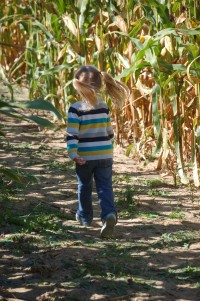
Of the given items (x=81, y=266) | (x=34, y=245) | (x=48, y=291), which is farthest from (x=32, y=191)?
(x=48, y=291)

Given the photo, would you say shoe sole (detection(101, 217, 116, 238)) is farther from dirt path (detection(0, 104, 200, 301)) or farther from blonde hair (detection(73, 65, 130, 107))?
blonde hair (detection(73, 65, 130, 107))

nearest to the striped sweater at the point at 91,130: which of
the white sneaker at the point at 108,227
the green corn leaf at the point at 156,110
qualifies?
the white sneaker at the point at 108,227

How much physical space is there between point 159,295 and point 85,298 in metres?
0.32

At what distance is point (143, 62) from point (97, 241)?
176cm

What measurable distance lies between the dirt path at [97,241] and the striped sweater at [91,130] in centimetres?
45

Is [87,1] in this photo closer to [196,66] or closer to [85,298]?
[196,66]

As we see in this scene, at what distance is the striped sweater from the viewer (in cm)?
428

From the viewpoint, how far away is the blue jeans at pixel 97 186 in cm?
429

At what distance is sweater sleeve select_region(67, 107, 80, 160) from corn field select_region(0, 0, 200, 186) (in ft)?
1.26

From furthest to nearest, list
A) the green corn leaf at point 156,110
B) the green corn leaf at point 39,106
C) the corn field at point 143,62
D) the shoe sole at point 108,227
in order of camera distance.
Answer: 1. the green corn leaf at point 156,110
2. the corn field at point 143,62
3. the shoe sole at point 108,227
4. the green corn leaf at point 39,106

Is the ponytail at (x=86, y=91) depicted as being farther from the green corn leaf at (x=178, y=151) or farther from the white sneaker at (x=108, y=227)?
the green corn leaf at (x=178, y=151)

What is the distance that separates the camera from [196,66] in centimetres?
492

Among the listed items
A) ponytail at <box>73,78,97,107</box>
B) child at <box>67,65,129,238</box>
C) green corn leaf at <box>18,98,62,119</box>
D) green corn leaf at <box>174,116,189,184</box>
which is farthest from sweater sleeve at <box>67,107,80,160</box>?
green corn leaf at <box>18,98,62,119</box>

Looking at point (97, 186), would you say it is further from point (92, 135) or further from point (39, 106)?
point (39, 106)
